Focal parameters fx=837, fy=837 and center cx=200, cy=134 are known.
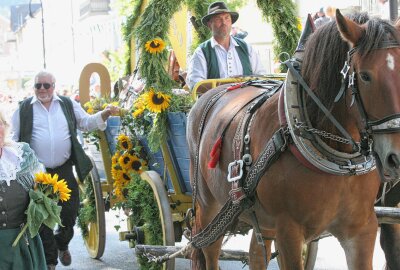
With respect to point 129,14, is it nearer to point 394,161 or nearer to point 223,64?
point 223,64

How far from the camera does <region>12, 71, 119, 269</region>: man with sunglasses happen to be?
789 centimetres

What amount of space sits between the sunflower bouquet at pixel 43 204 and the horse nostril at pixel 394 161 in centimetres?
217

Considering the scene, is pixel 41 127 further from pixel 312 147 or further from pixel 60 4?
pixel 60 4

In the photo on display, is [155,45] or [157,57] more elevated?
[155,45]

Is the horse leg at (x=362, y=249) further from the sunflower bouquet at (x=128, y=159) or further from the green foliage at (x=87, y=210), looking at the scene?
the green foliage at (x=87, y=210)

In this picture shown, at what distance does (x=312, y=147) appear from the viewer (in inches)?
174

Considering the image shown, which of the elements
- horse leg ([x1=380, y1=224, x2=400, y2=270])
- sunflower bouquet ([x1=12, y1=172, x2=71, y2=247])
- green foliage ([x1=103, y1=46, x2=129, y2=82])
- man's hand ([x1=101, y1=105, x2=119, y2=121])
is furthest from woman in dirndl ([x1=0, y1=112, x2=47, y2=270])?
green foliage ([x1=103, y1=46, x2=129, y2=82])

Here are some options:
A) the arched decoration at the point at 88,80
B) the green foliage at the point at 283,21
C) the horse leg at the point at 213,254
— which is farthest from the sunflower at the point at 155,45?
the arched decoration at the point at 88,80

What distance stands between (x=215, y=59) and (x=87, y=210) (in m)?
2.68

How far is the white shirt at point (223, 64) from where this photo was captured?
23.4 feet

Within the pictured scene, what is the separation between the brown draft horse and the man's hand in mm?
2871

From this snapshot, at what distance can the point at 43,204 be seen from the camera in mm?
5164

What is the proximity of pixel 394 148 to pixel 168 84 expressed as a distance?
350 cm

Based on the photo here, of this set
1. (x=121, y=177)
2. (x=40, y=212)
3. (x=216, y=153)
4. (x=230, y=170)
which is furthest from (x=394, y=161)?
(x=121, y=177)
